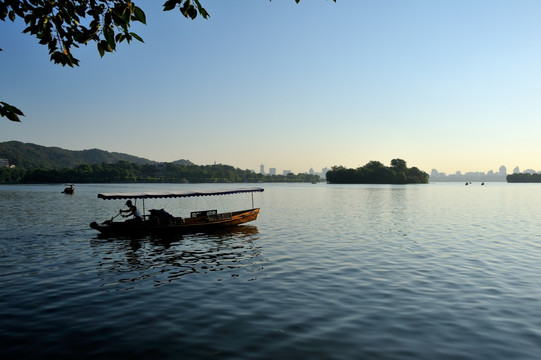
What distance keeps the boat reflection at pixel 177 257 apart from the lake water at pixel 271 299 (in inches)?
5.2

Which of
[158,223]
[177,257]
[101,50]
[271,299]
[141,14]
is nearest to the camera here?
[141,14]

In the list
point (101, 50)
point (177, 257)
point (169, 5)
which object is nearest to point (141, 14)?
point (169, 5)

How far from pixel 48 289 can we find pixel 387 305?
13.1 meters

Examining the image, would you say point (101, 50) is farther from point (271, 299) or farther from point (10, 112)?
point (271, 299)

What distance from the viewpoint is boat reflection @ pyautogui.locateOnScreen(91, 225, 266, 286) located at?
17156 millimetres

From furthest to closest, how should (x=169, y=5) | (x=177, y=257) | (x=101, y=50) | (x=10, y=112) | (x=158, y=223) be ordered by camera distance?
(x=158, y=223)
(x=177, y=257)
(x=169, y=5)
(x=101, y=50)
(x=10, y=112)

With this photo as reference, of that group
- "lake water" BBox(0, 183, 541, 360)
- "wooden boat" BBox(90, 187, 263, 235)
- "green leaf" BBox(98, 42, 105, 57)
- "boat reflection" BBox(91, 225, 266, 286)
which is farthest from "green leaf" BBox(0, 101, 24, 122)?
"wooden boat" BBox(90, 187, 263, 235)

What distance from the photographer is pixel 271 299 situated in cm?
1323

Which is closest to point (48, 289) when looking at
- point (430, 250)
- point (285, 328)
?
point (285, 328)

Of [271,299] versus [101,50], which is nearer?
[101,50]

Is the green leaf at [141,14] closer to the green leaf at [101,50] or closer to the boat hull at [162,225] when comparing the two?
the green leaf at [101,50]

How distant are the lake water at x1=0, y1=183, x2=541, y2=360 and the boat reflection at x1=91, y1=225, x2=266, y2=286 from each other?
0.13 m

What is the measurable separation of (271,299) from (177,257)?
32.1 feet

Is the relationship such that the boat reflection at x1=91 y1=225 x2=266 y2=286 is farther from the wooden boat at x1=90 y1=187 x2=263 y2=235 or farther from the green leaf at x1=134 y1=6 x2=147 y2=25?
the green leaf at x1=134 y1=6 x2=147 y2=25
